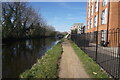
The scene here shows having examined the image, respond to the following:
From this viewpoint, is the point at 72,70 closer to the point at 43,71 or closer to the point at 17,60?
the point at 43,71

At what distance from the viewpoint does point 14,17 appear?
29.2m

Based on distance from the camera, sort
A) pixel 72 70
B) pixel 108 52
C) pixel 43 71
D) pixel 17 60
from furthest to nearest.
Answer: pixel 17 60
pixel 108 52
pixel 72 70
pixel 43 71

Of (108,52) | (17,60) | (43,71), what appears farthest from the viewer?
(17,60)

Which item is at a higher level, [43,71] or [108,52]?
[108,52]

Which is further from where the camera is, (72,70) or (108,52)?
(108,52)

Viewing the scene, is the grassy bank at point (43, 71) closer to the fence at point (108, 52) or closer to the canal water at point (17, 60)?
the canal water at point (17, 60)

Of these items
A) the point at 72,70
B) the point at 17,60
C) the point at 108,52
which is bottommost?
the point at 17,60

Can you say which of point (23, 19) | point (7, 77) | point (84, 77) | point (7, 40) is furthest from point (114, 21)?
point (23, 19)

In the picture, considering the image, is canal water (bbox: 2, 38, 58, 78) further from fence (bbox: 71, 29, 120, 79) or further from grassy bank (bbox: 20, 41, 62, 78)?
fence (bbox: 71, 29, 120, 79)

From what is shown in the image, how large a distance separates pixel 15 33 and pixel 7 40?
4.16 meters

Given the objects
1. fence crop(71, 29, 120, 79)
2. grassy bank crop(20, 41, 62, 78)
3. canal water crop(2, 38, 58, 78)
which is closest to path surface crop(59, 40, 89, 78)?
grassy bank crop(20, 41, 62, 78)

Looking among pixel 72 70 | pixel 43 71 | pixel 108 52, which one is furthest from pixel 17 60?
pixel 108 52

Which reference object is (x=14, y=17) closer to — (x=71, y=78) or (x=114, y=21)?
(x=114, y=21)

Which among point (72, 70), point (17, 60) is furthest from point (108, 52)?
point (17, 60)
